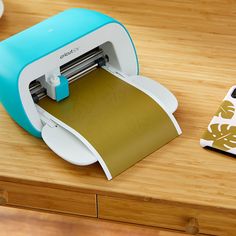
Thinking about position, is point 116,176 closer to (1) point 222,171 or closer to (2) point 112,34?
(1) point 222,171

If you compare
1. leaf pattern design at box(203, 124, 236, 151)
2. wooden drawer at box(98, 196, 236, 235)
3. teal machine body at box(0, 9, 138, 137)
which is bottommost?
wooden drawer at box(98, 196, 236, 235)

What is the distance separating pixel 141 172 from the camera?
50.6 inches

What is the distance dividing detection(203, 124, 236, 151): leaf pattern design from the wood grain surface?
0.78 meters

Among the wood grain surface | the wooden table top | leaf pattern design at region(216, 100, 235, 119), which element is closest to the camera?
the wooden table top

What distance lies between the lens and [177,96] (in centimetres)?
148

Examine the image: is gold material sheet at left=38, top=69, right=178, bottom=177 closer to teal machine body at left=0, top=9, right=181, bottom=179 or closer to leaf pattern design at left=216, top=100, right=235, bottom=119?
teal machine body at left=0, top=9, right=181, bottom=179

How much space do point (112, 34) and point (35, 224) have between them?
3.04 feet

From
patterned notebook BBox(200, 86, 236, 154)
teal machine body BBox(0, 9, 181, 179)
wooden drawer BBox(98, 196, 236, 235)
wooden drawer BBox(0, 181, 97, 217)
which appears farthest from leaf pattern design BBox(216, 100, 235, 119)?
wooden drawer BBox(0, 181, 97, 217)

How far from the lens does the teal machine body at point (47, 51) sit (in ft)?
4.30

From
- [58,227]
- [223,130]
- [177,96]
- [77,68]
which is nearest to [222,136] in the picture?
[223,130]

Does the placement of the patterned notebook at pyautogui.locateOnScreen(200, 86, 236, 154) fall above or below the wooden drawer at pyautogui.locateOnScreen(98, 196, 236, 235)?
above

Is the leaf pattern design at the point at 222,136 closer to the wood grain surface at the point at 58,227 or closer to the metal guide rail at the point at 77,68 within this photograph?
the metal guide rail at the point at 77,68

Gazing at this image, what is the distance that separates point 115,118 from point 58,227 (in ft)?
2.85

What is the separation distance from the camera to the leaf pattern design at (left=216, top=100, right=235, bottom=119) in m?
1.40
